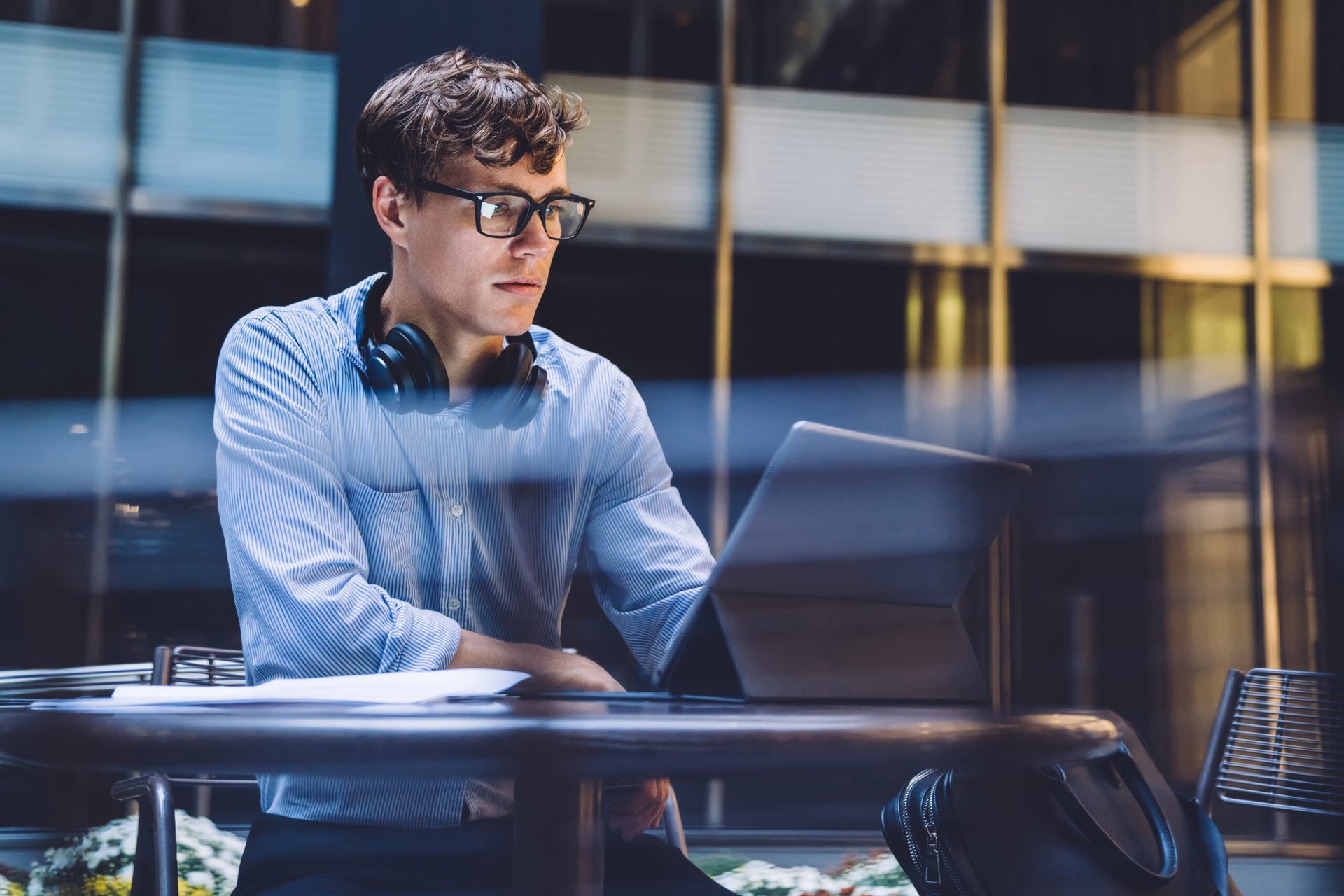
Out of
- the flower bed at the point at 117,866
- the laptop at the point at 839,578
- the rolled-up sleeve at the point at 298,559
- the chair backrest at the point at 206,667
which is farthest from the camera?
the flower bed at the point at 117,866

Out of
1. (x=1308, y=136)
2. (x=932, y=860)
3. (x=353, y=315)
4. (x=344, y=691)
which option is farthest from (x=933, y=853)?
(x=1308, y=136)

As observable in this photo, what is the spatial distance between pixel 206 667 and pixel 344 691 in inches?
51.6

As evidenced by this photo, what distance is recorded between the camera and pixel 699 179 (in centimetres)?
516

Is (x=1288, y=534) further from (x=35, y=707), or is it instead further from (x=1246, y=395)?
(x=35, y=707)

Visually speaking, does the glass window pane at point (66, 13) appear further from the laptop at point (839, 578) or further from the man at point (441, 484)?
the laptop at point (839, 578)

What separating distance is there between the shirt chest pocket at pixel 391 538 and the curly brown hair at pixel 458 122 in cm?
38

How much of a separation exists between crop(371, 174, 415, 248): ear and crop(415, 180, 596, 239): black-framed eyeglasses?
0.10 m

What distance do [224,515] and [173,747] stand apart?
598mm

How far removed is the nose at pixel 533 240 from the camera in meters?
1.41

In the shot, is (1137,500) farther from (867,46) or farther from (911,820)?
(911,820)

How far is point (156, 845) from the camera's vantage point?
1.41m

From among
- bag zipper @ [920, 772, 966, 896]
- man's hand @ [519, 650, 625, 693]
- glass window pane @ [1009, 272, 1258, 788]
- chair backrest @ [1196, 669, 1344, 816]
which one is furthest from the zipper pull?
glass window pane @ [1009, 272, 1258, 788]

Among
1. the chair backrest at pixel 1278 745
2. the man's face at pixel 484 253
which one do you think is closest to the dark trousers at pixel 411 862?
the man's face at pixel 484 253

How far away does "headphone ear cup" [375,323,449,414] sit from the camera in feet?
4.81
